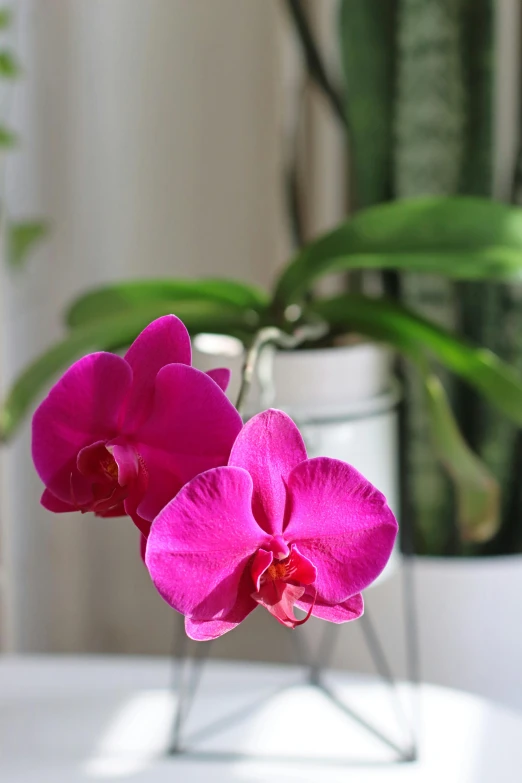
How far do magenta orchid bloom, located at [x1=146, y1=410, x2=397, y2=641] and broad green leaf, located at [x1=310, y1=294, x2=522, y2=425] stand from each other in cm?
34

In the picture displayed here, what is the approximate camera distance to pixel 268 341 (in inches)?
17.9

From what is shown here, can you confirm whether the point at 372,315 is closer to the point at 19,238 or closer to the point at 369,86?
the point at 369,86

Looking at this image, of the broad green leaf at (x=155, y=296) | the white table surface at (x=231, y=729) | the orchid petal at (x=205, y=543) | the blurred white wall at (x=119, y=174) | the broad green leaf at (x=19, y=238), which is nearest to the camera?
the orchid petal at (x=205, y=543)

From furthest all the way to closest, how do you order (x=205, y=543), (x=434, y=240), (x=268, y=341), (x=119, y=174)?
(x=119, y=174) → (x=434, y=240) → (x=268, y=341) → (x=205, y=543)

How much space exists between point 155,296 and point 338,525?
44 cm

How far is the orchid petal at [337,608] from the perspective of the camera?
0.84 ft

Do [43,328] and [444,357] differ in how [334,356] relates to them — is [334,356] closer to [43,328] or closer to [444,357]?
[444,357]

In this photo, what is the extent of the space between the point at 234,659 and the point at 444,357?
0.62 m

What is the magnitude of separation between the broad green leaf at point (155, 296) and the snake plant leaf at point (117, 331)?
0.04 feet

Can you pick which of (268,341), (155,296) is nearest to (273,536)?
(268,341)

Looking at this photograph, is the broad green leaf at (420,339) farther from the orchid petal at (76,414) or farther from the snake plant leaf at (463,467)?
the orchid petal at (76,414)

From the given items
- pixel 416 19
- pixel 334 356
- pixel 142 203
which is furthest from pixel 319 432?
pixel 142 203

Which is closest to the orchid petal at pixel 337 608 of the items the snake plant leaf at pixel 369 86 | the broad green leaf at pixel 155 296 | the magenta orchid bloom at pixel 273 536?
the magenta orchid bloom at pixel 273 536

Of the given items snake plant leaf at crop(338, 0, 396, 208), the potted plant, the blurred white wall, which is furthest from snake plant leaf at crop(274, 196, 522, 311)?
the blurred white wall
